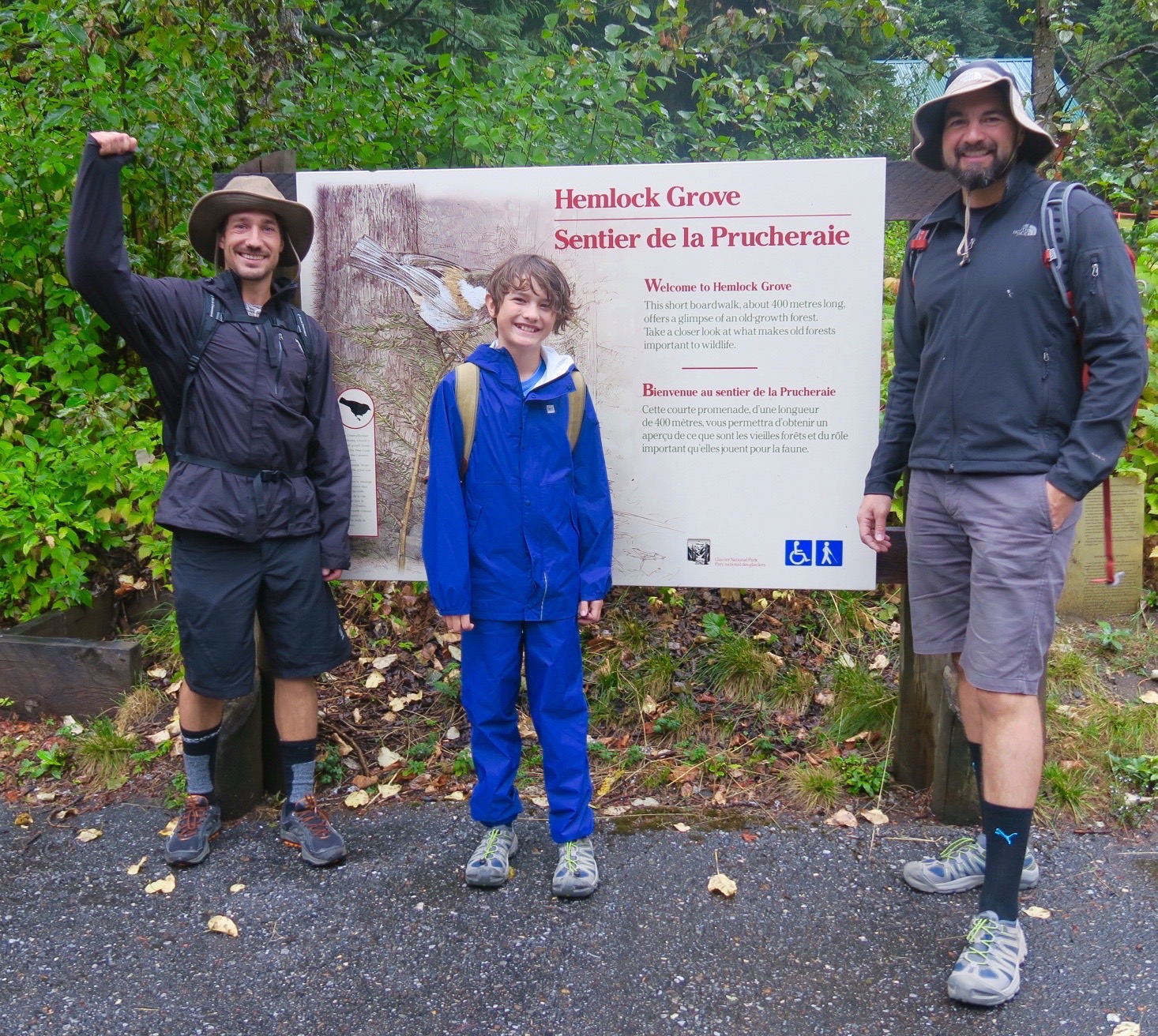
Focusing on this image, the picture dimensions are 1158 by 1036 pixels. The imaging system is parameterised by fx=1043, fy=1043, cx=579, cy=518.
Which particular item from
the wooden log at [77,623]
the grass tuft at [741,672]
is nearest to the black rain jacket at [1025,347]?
the grass tuft at [741,672]

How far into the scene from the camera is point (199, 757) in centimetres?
366

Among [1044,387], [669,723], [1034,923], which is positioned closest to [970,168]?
[1044,387]

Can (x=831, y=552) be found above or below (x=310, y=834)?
above

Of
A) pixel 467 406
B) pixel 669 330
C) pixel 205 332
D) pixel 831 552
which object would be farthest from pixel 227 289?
pixel 831 552

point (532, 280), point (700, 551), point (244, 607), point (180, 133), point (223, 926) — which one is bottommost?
point (223, 926)

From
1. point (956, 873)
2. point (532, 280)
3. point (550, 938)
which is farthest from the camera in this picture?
point (956, 873)

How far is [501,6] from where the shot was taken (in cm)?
1772

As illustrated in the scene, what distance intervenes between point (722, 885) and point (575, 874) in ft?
1.58

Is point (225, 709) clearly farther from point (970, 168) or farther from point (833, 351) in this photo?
point (970, 168)

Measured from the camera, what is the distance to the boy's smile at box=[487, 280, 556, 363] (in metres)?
3.23

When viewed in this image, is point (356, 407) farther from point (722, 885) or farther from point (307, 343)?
point (722, 885)

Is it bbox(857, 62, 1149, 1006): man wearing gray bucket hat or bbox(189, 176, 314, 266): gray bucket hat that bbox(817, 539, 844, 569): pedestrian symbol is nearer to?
bbox(857, 62, 1149, 1006): man wearing gray bucket hat

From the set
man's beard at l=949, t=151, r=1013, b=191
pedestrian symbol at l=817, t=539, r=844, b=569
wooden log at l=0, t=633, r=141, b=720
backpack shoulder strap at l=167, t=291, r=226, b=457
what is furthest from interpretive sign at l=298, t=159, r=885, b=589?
wooden log at l=0, t=633, r=141, b=720

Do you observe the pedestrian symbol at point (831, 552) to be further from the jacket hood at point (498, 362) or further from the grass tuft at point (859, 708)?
the jacket hood at point (498, 362)
